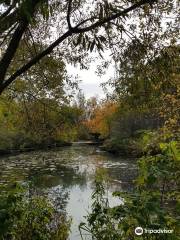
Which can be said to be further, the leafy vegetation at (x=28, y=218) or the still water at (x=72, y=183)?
the still water at (x=72, y=183)

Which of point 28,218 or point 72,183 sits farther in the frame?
point 72,183

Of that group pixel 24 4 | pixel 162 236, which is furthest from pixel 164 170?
pixel 24 4

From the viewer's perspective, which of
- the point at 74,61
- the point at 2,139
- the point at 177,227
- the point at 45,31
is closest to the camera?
the point at 177,227

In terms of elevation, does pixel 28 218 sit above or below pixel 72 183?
above

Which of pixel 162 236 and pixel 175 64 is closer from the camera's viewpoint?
pixel 162 236

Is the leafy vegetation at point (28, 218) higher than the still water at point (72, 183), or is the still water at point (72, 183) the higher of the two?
the leafy vegetation at point (28, 218)

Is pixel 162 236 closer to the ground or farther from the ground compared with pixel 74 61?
closer to the ground

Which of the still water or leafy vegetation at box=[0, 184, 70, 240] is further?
the still water

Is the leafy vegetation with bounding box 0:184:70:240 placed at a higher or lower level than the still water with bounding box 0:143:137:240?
higher

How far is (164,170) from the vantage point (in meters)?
3.70

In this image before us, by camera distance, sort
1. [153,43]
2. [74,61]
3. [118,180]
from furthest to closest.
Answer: [118,180] → [74,61] → [153,43]

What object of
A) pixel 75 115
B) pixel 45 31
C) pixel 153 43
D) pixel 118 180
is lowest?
pixel 118 180

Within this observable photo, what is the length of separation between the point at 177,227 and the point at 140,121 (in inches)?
1765

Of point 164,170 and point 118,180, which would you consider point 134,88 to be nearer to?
point 164,170
